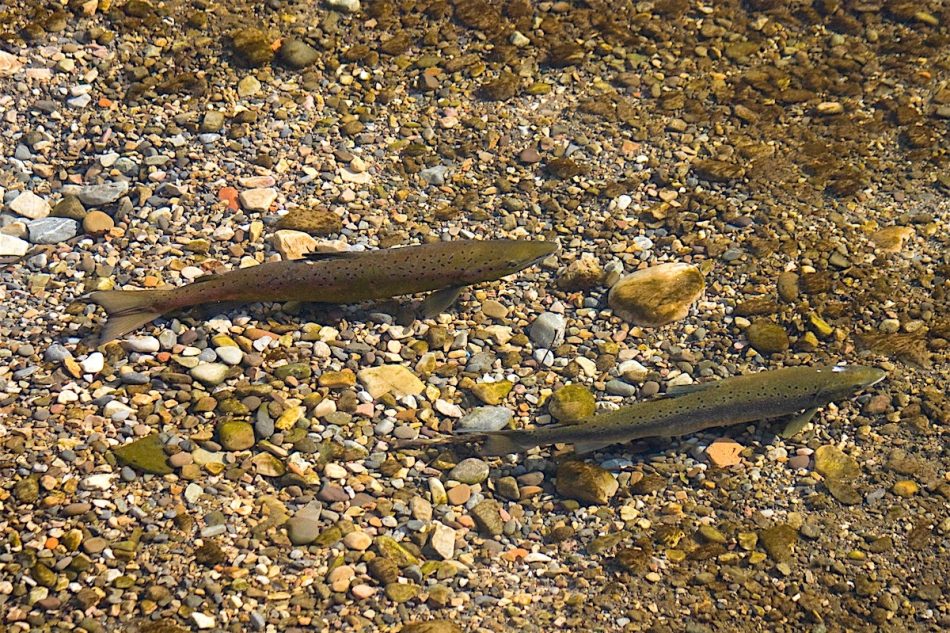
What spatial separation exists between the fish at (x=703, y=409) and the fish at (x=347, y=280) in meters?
1.26

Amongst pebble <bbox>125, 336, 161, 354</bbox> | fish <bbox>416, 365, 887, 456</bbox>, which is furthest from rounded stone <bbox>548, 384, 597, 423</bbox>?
pebble <bbox>125, 336, 161, 354</bbox>

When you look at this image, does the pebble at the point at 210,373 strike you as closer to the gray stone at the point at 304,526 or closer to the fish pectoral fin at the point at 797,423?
the gray stone at the point at 304,526

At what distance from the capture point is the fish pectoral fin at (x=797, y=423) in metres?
6.23

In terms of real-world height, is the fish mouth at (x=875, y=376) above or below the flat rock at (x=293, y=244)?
above

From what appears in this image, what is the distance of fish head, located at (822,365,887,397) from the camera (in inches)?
246

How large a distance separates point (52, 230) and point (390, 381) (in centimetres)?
302

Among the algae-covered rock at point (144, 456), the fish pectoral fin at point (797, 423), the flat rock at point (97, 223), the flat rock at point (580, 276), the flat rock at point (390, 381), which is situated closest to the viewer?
the algae-covered rock at point (144, 456)

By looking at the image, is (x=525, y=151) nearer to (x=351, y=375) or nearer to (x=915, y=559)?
(x=351, y=375)

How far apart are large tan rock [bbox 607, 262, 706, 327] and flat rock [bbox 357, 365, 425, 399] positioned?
165 centimetres

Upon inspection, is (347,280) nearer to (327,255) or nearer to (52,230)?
(327,255)

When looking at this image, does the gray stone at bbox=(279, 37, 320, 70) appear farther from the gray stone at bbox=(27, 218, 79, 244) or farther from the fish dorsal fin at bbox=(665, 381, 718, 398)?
the fish dorsal fin at bbox=(665, 381, 718, 398)

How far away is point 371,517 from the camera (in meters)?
5.67

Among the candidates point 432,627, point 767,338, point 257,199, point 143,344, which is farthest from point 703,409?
point 257,199

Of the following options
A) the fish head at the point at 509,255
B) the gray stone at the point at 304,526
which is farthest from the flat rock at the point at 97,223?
the gray stone at the point at 304,526
